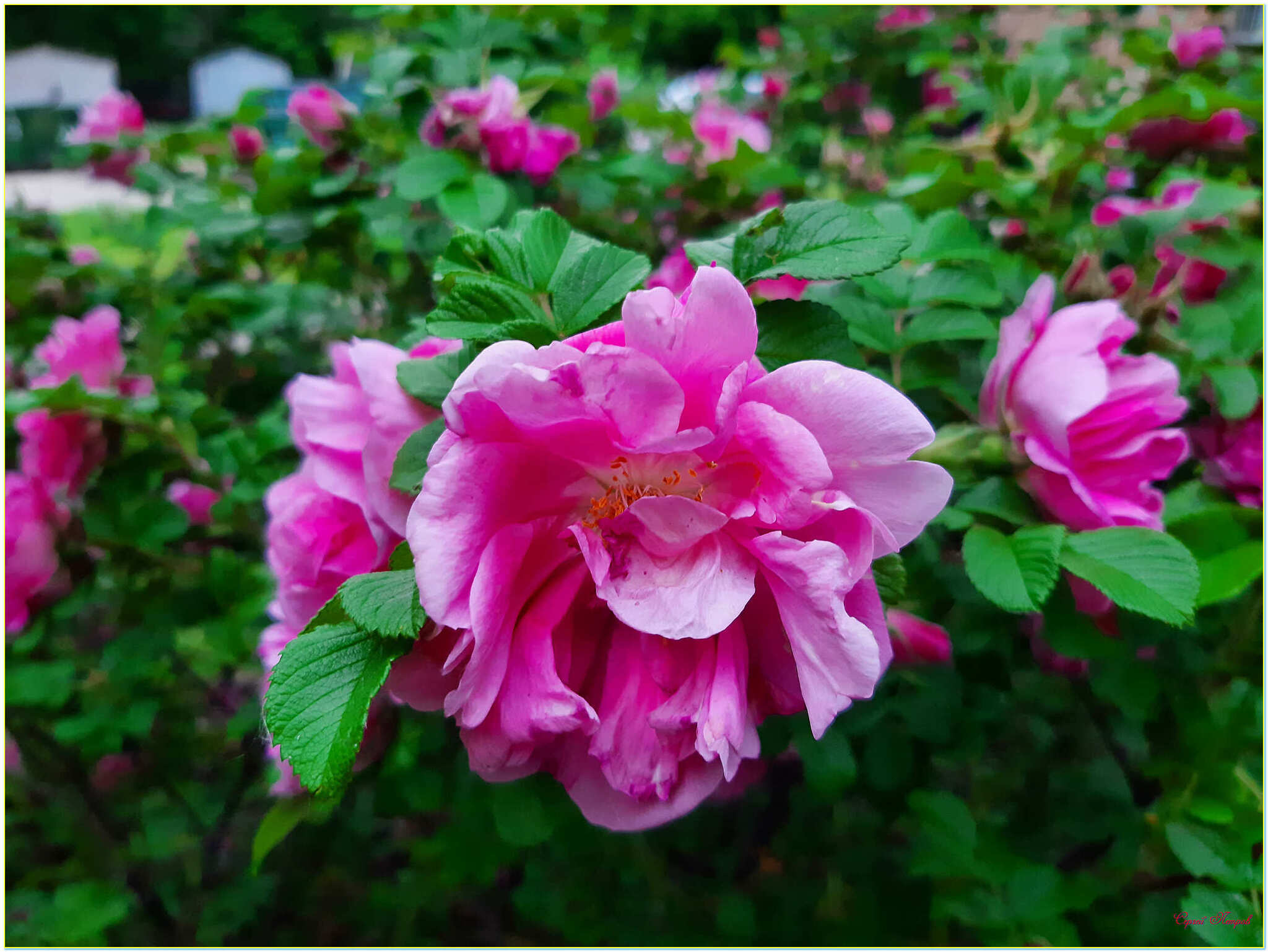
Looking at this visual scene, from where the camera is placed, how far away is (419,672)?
39 cm

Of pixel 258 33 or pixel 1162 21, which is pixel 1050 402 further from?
pixel 258 33

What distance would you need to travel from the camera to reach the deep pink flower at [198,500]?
3.19 feet

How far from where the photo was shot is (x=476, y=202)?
687 mm

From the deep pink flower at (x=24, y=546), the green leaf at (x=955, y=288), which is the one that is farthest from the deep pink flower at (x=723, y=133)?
the deep pink flower at (x=24, y=546)

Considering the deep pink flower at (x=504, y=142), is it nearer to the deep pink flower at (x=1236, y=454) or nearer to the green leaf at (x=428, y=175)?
the green leaf at (x=428, y=175)

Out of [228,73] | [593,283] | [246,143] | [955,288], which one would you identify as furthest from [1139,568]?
[228,73]

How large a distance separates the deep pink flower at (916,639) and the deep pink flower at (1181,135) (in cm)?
63

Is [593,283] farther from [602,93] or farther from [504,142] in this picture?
[602,93]

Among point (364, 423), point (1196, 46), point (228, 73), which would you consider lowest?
point (228, 73)

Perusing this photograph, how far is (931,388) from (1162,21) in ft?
2.69

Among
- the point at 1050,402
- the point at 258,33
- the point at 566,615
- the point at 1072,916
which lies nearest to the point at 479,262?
the point at 566,615

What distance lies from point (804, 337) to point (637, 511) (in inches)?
5.5

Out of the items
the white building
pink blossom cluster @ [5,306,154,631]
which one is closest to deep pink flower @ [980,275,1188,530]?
pink blossom cluster @ [5,306,154,631]

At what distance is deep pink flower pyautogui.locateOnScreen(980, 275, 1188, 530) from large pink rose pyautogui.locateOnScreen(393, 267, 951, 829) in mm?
176
